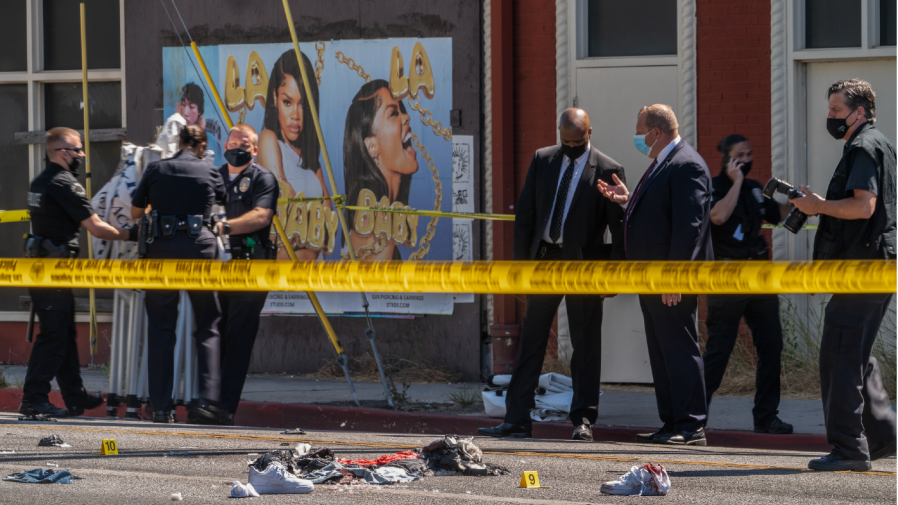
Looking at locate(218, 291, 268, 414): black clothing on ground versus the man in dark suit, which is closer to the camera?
the man in dark suit

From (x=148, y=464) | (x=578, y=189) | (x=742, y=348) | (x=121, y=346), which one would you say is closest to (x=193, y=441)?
(x=148, y=464)

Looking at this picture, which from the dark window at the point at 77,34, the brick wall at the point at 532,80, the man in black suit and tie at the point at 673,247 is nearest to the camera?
the man in black suit and tie at the point at 673,247

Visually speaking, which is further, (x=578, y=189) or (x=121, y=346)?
(x=121, y=346)

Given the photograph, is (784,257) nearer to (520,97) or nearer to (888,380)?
(888,380)

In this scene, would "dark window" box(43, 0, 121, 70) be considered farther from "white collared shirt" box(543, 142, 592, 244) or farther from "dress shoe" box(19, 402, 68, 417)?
"white collared shirt" box(543, 142, 592, 244)

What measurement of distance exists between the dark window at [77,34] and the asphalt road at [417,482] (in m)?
5.71

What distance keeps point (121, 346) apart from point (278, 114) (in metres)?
3.53

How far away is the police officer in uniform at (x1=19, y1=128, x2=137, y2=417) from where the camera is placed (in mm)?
7816

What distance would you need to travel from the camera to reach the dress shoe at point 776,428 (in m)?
7.11

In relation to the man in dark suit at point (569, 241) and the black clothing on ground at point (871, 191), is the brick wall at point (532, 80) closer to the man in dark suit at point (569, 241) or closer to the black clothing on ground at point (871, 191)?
the man in dark suit at point (569, 241)

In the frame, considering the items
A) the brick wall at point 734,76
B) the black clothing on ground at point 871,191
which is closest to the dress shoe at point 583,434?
the black clothing on ground at point 871,191

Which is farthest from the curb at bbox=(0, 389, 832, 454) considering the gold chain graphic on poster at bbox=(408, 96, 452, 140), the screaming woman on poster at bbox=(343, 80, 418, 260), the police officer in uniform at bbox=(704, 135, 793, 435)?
the gold chain graphic on poster at bbox=(408, 96, 452, 140)

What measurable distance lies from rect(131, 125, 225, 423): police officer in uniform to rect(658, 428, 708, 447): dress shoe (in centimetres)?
312

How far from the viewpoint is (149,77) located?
38.0 feet
